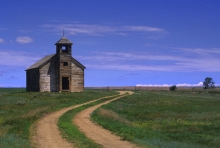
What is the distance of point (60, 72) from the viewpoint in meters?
68.4

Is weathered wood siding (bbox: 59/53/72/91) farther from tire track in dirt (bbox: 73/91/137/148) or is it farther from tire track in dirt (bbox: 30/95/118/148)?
tire track in dirt (bbox: 30/95/118/148)

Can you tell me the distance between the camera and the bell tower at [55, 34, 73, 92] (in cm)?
6856

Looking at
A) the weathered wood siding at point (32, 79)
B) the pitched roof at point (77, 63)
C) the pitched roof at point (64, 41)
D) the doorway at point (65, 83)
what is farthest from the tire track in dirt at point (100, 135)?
the weathered wood siding at point (32, 79)

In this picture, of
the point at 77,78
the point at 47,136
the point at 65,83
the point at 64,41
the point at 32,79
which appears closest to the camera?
the point at 47,136

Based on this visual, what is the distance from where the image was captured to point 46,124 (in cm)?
2581

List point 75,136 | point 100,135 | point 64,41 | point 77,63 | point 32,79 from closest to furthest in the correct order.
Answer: point 75,136 < point 100,135 < point 64,41 < point 77,63 < point 32,79

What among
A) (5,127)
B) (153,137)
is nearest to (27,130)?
(5,127)

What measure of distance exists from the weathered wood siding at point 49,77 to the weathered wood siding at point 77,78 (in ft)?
9.46

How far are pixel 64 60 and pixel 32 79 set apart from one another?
855 cm

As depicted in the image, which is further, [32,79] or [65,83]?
[32,79]

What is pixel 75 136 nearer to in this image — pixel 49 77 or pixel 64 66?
pixel 49 77

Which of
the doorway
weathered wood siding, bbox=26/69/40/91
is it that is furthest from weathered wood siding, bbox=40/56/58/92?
the doorway

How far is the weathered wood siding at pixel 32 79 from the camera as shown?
229 feet

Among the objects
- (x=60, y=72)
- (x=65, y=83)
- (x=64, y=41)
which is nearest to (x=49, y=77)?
(x=60, y=72)
